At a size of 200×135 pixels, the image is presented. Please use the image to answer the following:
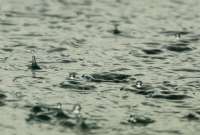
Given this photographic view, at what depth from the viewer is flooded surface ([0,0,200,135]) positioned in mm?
8391

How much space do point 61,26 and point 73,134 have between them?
306 inches

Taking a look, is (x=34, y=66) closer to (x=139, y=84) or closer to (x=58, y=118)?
(x=139, y=84)

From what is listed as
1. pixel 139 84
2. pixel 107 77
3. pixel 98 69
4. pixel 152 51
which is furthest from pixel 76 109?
pixel 152 51

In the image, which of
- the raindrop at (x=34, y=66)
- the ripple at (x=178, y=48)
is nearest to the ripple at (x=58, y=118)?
the raindrop at (x=34, y=66)

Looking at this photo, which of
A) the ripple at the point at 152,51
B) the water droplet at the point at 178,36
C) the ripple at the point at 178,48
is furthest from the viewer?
the water droplet at the point at 178,36

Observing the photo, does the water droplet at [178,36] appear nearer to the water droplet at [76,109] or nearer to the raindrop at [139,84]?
the raindrop at [139,84]

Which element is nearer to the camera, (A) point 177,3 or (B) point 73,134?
(B) point 73,134

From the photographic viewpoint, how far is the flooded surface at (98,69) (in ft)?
27.5

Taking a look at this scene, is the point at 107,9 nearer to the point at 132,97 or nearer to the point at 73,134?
the point at 132,97

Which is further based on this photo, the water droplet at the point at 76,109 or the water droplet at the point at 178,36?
the water droplet at the point at 178,36

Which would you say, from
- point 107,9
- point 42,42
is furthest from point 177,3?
point 42,42

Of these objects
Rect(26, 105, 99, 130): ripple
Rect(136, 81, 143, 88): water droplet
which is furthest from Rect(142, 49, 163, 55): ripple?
Rect(26, 105, 99, 130): ripple

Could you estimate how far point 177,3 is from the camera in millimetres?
19219

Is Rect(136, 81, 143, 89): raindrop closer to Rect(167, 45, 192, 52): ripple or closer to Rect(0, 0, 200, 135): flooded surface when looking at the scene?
Rect(0, 0, 200, 135): flooded surface
